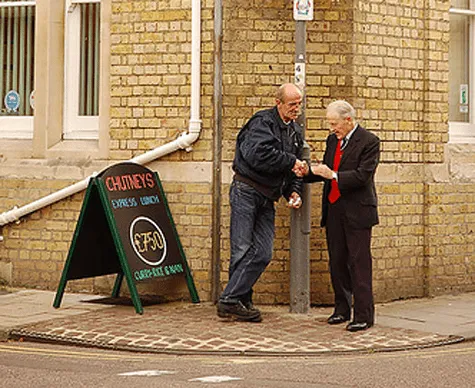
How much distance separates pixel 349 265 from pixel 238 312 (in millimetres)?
1008

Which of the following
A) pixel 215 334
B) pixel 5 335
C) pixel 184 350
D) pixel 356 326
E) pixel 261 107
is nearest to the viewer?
pixel 184 350

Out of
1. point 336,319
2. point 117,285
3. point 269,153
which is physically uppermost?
point 269,153

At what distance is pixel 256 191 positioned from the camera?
980cm

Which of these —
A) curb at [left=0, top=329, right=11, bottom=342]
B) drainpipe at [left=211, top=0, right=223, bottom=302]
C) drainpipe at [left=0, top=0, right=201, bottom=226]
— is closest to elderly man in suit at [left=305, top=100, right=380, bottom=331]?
drainpipe at [left=211, top=0, right=223, bottom=302]

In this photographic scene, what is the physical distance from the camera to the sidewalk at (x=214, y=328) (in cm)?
870

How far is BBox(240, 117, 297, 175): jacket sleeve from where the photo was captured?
31.3 ft

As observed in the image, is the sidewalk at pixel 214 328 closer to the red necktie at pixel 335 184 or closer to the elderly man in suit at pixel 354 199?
the elderly man in suit at pixel 354 199

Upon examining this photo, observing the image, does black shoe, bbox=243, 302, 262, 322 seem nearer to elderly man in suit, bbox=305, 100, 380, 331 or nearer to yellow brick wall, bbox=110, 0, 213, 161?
elderly man in suit, bbox=305, 100, 380, 331

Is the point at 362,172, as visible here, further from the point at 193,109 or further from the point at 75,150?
the point at 75,150

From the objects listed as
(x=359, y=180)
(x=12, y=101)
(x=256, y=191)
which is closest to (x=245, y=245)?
(x=256, y=191)

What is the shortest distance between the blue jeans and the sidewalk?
32 cm

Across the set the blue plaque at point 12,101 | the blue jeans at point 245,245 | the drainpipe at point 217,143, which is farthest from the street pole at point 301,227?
the blue plaque at point 12,101

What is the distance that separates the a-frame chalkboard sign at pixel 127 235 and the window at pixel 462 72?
3.46m

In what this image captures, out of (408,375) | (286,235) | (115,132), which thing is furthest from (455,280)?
(408,375)
